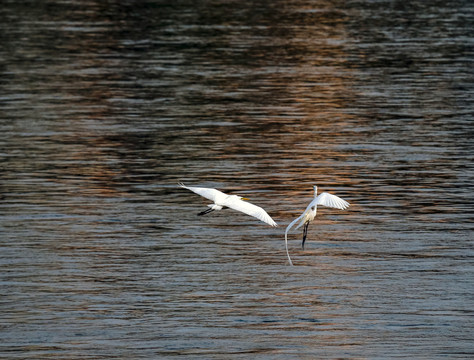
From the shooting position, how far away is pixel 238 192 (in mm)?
17094

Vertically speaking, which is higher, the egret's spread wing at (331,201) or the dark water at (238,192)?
Result: the egret's spread wing at (331,201)

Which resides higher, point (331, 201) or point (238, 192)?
point (331, 201)

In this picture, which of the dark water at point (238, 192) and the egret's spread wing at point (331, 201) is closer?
the dark water at point (238, 192)

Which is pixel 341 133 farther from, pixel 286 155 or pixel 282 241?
pixel 282 241

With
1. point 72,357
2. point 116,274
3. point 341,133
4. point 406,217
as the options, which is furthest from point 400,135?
point 72,357

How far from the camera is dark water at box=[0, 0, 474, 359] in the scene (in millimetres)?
11344

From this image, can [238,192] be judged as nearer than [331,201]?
No

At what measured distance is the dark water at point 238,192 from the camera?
447 inches

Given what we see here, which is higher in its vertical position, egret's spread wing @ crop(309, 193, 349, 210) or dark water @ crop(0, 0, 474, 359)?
egret's spread wing @ crop(309, 193, 349, 210)

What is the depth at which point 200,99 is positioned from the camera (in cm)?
2619

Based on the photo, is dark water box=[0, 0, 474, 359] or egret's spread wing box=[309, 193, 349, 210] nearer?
dark water box=[0, 0, 474, 359]

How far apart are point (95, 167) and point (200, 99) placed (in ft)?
24.1

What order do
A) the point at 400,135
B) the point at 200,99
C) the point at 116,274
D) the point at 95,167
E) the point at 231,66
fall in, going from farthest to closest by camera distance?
the point at 231,66 < the point at 200,99 < the point at 400,135 < the point at 95,167 < the point at 116,274

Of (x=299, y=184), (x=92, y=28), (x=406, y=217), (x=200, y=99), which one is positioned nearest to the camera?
(x=406, y=217)
